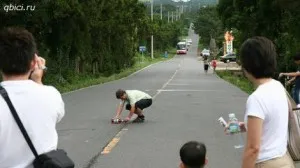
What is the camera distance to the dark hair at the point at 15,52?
3160mm

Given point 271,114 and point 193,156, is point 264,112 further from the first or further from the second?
point 193,156

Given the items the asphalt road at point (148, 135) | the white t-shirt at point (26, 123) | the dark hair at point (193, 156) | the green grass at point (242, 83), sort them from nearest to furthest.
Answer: the white t-shirt at point (26, 123)
the dark hair at point (193, 156)
the asphalt road at point (148, 135)
the green grass at point (242, 83)

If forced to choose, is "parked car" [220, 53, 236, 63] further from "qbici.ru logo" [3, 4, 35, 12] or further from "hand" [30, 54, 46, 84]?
"hand" [30, 54, 46, 84]

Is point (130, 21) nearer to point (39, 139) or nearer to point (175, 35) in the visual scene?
point (39, 139)

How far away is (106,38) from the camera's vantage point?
4838cm

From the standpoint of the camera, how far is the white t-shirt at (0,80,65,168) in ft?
10.2

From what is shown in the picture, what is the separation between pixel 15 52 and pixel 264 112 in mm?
1608

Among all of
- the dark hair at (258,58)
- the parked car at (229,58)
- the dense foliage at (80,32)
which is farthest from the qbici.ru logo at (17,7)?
the parked car at (229,58)

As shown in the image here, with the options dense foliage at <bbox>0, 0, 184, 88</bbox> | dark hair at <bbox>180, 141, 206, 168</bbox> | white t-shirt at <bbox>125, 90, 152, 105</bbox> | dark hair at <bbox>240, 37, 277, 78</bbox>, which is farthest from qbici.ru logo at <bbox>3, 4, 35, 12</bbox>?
dark hair at <bbox>240, 37, 277, 78</bbox>

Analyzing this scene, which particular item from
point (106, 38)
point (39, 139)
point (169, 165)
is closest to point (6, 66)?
point (39, 139)

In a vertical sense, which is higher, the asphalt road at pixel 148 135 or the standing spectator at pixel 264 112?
the standing spectator at pixel 264 112

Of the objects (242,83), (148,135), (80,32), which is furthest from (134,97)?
(242,83)

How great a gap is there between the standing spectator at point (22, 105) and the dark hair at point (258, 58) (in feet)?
4.33

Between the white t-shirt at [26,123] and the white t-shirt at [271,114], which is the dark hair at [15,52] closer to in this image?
the white t-shirt at [26,123]
